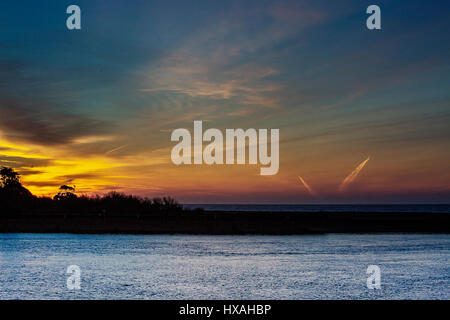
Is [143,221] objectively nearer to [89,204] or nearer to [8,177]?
[89,204]

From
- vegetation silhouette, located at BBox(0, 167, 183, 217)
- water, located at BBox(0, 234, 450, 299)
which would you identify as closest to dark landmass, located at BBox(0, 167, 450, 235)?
vegetation silhouette, located at BBox(0, 167, 183, 217)

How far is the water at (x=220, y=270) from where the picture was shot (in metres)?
22.0

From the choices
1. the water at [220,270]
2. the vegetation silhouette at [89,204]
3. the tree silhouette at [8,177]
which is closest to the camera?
the water at [220,270]

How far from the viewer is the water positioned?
2205 centimetres

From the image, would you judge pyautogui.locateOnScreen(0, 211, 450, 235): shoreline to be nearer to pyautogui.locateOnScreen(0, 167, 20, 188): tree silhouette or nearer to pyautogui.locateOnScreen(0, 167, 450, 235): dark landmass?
pyautogui.locateOnScreen(0, 167, 450, 235): dark landmass

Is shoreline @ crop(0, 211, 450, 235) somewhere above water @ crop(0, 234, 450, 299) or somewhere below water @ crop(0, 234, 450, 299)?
above

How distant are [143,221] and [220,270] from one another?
35.2 metres

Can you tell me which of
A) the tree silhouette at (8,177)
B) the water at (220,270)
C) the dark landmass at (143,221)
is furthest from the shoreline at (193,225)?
the tree silhouette at (8,177)

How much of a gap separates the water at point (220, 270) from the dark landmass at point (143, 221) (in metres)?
13.9

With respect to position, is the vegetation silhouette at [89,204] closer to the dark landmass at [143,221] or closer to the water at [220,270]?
the dark landmass at [143,221]

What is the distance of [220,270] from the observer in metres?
28.4

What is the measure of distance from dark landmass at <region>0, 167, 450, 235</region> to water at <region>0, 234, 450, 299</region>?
547 inches
